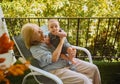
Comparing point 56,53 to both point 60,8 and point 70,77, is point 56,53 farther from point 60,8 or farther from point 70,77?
point 60,8

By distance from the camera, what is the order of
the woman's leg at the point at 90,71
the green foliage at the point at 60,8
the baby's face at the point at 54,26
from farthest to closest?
the green foliage at the point at 60,8
the woman's leg at the point at 90,71
the baby's face at the point at 54,26

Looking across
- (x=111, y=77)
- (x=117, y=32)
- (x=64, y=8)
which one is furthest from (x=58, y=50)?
(x=64, y=8)

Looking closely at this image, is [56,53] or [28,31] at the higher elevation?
[28,31]

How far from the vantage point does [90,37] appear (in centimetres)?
539

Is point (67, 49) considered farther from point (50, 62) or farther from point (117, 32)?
point (117, 32)

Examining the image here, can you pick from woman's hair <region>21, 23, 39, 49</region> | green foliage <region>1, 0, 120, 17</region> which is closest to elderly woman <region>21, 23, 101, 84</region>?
woman's hair <region>21, 23, 39, 49</region>

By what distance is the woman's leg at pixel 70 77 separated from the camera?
8.79 ft

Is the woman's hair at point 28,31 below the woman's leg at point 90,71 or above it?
above

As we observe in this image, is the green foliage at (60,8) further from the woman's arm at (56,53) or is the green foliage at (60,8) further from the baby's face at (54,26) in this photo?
the woman's arm at (56,53)

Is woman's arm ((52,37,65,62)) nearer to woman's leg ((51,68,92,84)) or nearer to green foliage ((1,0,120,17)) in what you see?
woman's leg ((51,68,92,84))

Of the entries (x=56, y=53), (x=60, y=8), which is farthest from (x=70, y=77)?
(x=60, y=8)

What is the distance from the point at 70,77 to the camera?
2.71 m

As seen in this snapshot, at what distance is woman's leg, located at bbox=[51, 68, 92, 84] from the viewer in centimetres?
268

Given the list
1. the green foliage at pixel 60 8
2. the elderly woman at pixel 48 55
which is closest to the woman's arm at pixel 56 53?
the elderly woman at pixel 48 55
